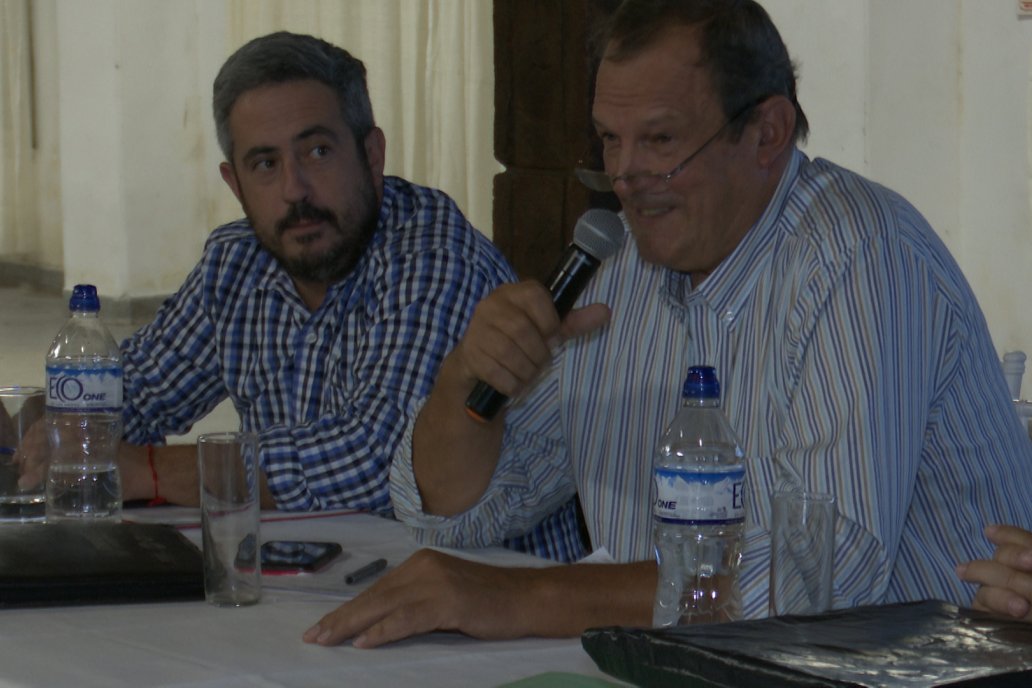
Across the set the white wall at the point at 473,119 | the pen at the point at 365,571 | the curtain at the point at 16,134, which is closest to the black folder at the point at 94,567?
the pen at the point at 365,571

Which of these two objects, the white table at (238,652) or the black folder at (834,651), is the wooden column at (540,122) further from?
the black folder at (834,651)

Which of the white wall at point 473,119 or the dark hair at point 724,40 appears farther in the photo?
the white wall at point 473,119

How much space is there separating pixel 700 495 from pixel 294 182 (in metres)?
1.46

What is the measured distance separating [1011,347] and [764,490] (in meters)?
3.66

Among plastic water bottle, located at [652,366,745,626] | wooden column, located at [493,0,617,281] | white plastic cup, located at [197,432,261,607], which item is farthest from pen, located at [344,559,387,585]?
wooden column, located at [493,0,617,281]

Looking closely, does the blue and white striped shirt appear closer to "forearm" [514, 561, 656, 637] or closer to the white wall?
"forearm" [514, 561, 656, 637]

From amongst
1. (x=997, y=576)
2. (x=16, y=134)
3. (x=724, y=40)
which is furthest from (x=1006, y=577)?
(x=16, y=134)

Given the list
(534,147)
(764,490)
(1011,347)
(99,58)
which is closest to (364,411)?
(764,490)

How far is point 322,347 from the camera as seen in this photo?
256 centimetres

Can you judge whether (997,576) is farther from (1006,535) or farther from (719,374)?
(719,374)

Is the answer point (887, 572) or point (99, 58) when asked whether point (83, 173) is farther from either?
point (887, 572)

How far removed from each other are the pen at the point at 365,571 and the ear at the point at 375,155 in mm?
1093

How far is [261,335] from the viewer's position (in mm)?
2652

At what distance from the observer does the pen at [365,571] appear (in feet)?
5.63
